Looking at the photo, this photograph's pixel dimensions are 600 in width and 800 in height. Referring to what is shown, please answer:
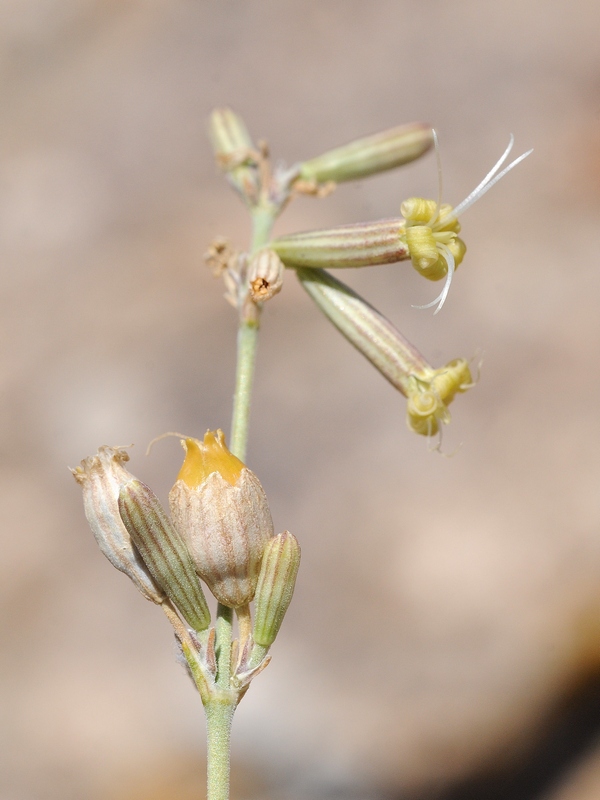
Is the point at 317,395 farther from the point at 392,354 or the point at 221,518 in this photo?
the point at 221,518

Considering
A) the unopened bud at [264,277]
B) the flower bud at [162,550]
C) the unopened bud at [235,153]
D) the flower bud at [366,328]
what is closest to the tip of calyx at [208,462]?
the flower bud at [162,550]

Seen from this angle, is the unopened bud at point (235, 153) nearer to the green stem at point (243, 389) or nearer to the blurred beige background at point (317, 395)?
the green stem at point (243, 389)

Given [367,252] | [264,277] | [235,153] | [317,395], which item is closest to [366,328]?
[367,252]

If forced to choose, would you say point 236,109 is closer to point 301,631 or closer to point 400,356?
point 301,631

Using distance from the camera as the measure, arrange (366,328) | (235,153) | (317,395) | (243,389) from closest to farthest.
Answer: (243,389) < (366,328) < (235,153) < (317,395)

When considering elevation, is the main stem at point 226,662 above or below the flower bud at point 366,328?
below

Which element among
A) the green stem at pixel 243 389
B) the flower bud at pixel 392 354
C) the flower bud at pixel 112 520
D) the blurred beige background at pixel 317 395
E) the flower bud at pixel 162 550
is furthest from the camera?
the blurred beige background at pixel 317 395
